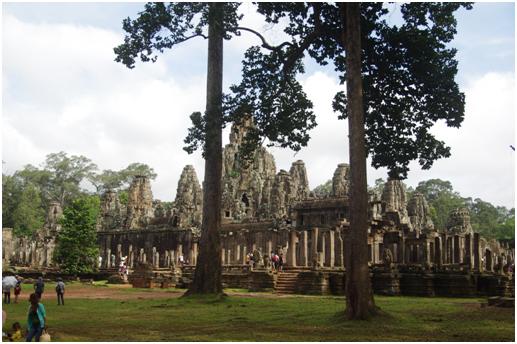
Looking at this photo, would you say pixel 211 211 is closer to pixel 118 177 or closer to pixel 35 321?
pixel 35 321

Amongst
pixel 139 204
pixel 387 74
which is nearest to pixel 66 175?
pixel 139 204

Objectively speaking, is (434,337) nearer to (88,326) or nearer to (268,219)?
(88,326)

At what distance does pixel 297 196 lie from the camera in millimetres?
56156

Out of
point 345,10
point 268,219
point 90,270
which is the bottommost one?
point 90,270

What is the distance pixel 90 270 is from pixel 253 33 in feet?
84.9

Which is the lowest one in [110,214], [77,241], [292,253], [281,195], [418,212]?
[292,253]

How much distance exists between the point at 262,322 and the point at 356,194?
3.63m

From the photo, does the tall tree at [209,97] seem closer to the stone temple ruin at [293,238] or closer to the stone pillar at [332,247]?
the stone temple ruin at [293,238]

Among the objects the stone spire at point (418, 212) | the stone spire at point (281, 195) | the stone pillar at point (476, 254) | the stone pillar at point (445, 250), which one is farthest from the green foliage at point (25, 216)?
the stone pillar at point (476, 254)

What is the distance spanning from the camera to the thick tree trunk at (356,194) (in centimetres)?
1367

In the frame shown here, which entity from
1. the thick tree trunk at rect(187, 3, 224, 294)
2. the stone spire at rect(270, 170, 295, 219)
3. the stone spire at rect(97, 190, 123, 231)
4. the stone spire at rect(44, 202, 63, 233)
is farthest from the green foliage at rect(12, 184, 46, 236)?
the thick tree trunk at rect(187, 3, 224, 294)

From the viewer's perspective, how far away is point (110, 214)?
2451 inches

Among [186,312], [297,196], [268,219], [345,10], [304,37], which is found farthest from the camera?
[297,196]

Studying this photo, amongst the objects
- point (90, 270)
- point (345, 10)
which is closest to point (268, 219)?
point (90, 270)
